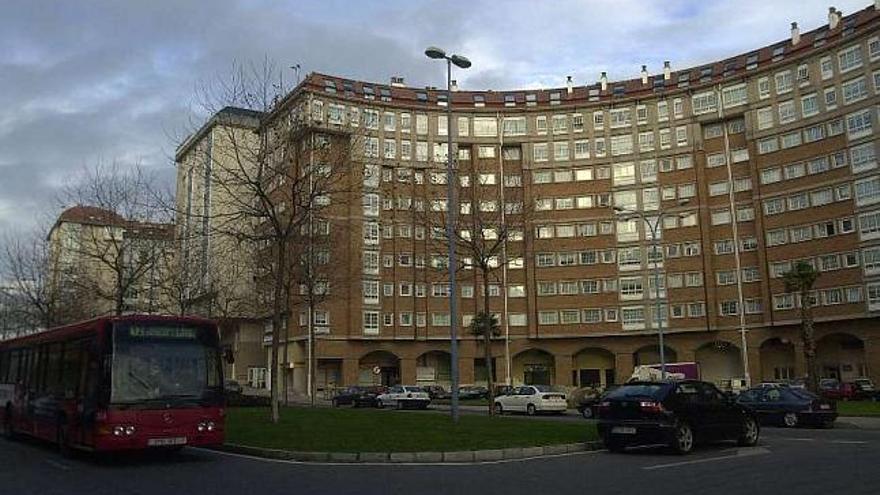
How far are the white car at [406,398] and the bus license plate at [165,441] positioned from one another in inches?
1254

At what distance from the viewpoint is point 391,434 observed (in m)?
18.0

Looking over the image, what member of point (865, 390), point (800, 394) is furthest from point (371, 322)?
point (800, 394)

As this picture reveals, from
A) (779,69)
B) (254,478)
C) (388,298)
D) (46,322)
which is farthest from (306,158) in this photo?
(779,69)

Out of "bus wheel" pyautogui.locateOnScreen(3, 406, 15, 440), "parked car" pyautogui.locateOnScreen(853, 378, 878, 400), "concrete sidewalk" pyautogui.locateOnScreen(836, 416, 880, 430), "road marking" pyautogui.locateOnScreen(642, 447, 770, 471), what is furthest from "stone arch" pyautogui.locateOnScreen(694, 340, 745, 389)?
"bus wheel" pyautogui.locateOnScreen(3, 406, 15, 440)

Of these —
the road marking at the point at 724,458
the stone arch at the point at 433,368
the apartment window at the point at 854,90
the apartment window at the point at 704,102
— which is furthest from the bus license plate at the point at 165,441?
the apartment window at the point at 704,102

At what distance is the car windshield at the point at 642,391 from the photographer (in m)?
15.9

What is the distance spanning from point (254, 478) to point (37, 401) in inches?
352

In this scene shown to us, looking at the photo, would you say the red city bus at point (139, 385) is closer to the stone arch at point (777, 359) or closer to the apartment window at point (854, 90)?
the stone arch at point (777, 359)

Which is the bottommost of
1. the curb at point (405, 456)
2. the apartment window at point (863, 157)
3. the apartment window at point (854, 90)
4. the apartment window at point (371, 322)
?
the curb at point (405, 456)

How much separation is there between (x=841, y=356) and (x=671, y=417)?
55.1 meters

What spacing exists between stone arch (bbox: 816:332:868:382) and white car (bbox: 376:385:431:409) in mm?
35754

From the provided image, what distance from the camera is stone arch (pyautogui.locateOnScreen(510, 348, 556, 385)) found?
7725 cm

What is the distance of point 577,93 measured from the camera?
81625 millimetres

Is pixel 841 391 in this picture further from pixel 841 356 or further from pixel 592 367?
pixel 592 367
